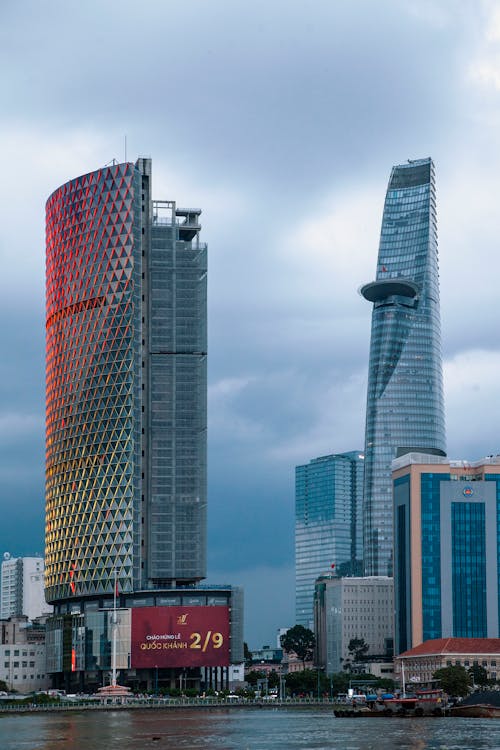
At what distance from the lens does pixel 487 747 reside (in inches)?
5797

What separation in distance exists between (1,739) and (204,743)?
3560 cm

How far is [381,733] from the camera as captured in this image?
17912 centimetres

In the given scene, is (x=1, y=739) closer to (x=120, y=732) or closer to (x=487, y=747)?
(x=120, y=732)

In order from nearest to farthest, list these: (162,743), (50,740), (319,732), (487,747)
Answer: (487,747), (162,743), (50,740), (319,732)

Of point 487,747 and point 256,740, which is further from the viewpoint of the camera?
point 256,740

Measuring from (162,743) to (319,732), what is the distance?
3280 centimetres

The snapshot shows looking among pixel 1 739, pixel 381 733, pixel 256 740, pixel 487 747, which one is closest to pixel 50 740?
pixel 1 739

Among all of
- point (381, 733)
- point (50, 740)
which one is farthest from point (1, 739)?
point (381, 733)

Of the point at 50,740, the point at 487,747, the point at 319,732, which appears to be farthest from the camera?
the point at 319,732

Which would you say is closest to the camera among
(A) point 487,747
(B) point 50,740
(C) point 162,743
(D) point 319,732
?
(A) point 487,747

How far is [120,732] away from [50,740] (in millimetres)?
17674

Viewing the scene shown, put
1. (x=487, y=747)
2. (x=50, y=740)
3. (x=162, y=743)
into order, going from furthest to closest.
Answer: (x=50, y=740), (x=162, y=743), (x=487, y=747)

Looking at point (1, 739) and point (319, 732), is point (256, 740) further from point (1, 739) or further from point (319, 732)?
point (1, 739)

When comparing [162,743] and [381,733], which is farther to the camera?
[381,733]
